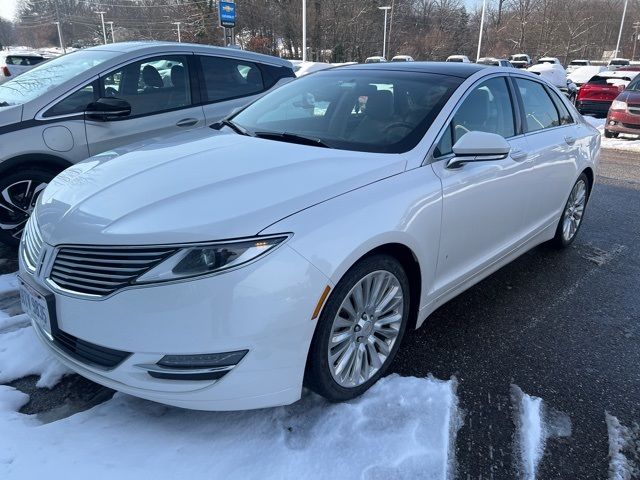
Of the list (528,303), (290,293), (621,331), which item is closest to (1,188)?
(290,293)

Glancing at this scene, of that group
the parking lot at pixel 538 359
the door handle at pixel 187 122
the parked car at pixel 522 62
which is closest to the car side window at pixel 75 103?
the door handle at pixel 187 122

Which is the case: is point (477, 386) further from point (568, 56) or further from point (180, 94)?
point (568, 56)

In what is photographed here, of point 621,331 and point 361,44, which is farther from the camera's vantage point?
point 361,44

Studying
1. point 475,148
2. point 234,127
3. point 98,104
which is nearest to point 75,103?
point 98,104

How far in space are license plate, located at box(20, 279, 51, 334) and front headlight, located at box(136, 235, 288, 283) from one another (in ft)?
1.75

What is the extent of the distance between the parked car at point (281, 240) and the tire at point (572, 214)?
4.28ft

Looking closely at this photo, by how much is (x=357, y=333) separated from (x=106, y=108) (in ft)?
10.1

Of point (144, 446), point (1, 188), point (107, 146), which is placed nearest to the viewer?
point (144, 446)

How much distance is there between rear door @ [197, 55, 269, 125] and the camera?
512 centimetres

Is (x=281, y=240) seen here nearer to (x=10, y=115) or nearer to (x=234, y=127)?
(x=234, y=127)

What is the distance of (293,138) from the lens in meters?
3.05

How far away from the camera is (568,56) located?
53031mm

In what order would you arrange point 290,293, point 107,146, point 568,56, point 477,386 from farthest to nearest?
1. point 568,56
2. point 107,146
3. point 477,386
4. point 290,293

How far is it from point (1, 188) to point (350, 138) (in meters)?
2.89
